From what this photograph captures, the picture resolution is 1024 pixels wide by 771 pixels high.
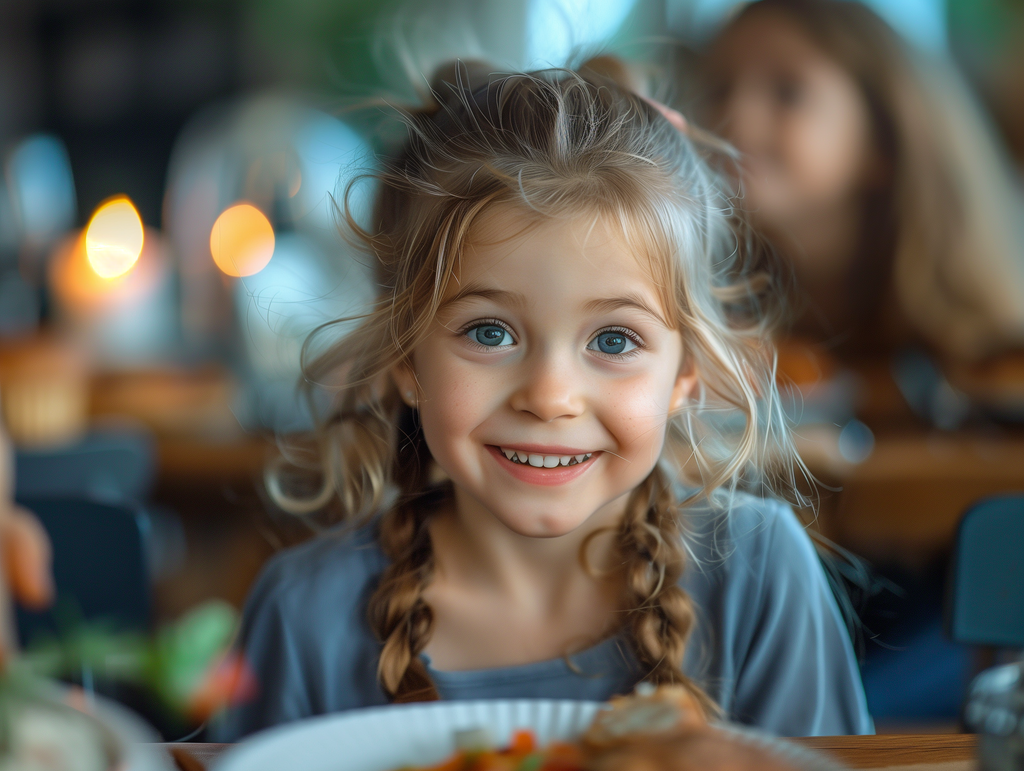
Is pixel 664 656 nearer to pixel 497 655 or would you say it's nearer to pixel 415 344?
pixel 497 655

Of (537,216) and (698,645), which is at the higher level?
(537,216)

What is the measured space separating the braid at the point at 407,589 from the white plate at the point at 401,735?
323 mm

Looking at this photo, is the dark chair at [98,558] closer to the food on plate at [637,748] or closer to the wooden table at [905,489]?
the food on plate at [637,748]

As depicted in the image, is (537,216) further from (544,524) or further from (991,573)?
(991,573)

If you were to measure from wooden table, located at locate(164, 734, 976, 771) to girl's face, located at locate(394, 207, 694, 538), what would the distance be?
0.28 metres

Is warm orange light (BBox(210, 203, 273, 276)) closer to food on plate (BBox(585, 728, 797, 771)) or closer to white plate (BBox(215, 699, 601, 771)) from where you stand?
white plate (BBox(215, 699, 601, 771))

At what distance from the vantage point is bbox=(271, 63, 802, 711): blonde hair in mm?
805

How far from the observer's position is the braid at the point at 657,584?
0.85 metres

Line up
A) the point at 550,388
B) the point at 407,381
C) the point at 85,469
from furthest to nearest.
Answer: the point at 85,469 < the point at 407,381 < the point at 550,388

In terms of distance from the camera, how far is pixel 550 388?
74 cm

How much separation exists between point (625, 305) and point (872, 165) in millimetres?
1690

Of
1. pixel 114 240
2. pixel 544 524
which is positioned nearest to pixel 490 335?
pixel 544 524

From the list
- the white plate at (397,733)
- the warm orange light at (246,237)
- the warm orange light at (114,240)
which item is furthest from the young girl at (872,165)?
the white plate at (397,733)

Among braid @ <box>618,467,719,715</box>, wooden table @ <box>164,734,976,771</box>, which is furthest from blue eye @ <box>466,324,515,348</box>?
wooden table @ <box>164,734,976,771</box>
